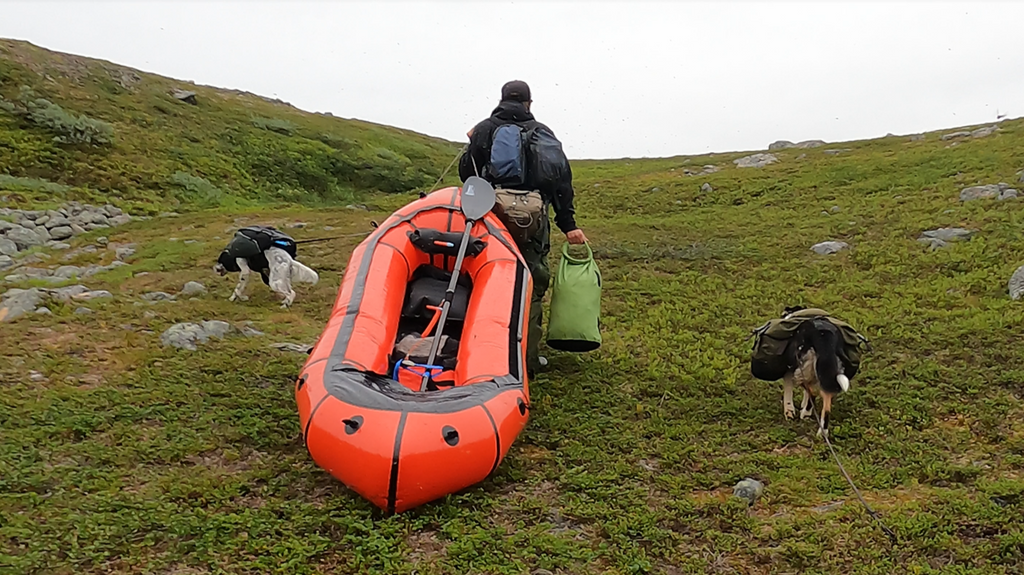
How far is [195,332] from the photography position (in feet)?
27.3

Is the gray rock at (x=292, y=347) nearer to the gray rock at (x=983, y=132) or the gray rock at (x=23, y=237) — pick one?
the gray rock at (x=23, y=237)

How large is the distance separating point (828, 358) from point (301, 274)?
21.8 ft

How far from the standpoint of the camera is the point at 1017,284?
9625mm

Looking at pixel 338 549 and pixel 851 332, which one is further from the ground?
pixel 851 332

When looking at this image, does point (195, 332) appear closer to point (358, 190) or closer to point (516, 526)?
point (516, 526)

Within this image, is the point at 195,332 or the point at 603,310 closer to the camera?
the point at 195,332

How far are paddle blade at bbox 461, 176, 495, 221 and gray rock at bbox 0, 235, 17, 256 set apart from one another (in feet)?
31.6

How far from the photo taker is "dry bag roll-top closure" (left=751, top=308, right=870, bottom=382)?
6.37 metres

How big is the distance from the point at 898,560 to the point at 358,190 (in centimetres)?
2234

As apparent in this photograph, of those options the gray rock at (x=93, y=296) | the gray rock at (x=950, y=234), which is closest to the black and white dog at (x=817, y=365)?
the gray rock at (x=950, y=234)

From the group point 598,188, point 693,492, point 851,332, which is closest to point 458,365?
point 693,492

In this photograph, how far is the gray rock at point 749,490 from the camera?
5332 mm

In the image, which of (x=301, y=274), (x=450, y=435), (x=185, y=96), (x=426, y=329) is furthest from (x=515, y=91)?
(x=185, y=96)

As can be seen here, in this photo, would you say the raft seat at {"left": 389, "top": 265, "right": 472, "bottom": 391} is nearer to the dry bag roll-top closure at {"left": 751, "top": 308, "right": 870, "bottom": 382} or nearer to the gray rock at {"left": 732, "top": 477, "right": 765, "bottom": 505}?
the gray rock at {"left": 732, "top": 477, "right": 765, "bottom": 505}
